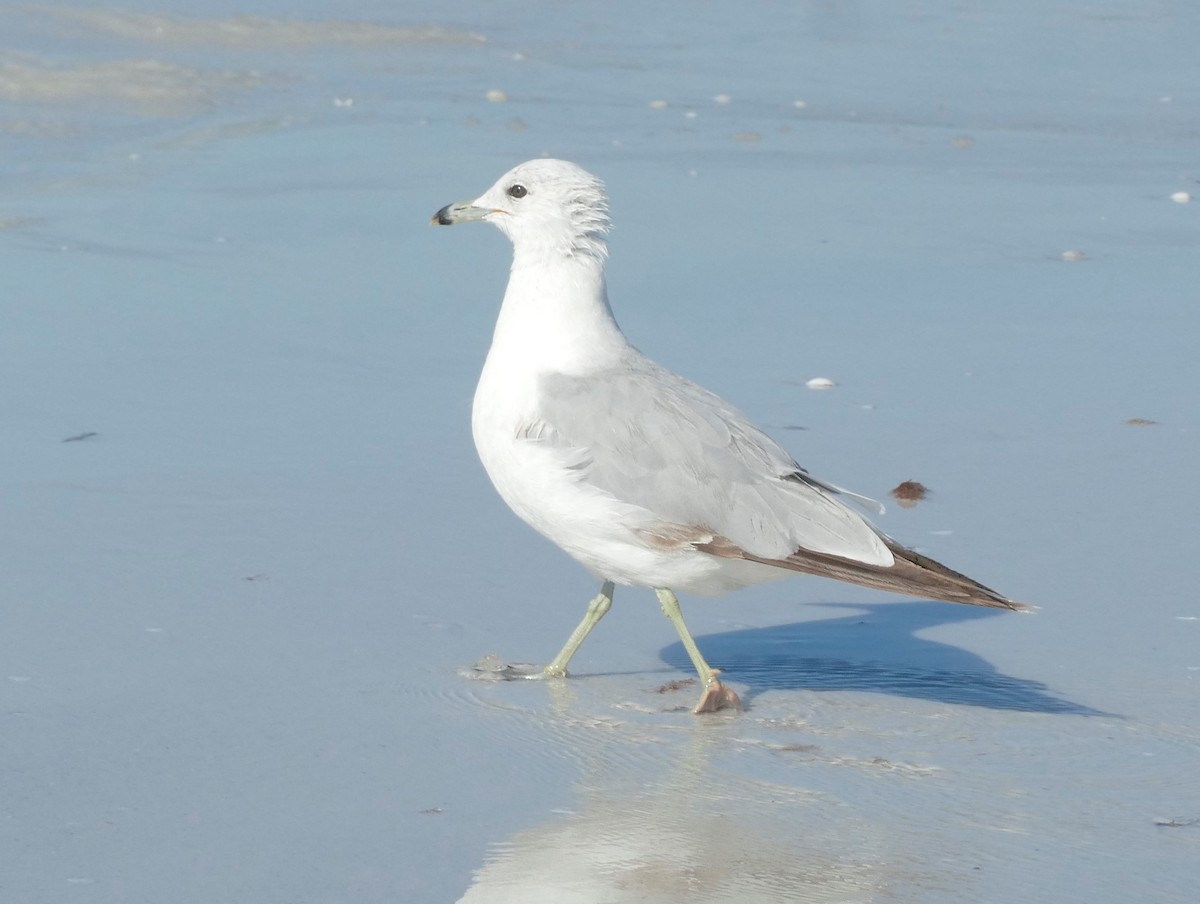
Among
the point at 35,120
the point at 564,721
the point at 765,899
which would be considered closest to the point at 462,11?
the point at 35,120

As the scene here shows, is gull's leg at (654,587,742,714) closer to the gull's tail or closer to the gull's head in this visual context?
the gull's tail

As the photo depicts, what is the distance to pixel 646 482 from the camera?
14.6 feet

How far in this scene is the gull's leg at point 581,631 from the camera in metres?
4.53

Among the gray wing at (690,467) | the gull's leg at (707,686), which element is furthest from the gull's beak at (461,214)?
the gull's leg at (707,686)

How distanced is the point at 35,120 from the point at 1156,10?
908 centimetres

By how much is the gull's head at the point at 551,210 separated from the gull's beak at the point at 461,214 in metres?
0.05

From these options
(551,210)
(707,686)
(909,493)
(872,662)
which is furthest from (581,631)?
(909,493)

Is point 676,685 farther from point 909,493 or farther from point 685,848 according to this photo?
point 909,493

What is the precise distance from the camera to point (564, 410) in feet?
14.8

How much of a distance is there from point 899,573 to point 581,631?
82 centimetres

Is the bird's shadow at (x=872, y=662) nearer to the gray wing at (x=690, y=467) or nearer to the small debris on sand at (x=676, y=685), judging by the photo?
the small debris on sand at (x=676, y=685)

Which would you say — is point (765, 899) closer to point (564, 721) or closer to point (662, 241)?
point (564, 721)

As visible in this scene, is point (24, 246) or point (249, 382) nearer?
point (249, 382)

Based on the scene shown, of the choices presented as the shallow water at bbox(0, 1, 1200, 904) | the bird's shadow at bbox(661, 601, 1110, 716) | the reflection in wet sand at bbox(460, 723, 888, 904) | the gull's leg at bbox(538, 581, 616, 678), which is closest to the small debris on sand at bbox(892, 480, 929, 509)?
the shallow water at bbox(0, 1, 1200, 904)
